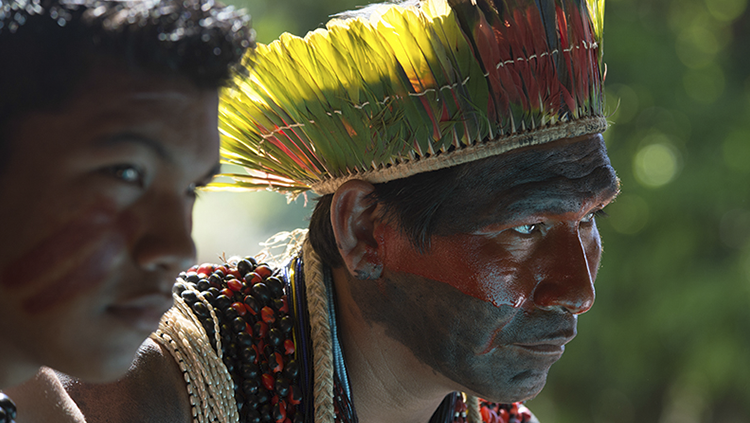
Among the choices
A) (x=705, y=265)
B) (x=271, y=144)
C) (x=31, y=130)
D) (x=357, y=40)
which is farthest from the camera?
(x=705, y=265)

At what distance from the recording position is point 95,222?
31.4 inches

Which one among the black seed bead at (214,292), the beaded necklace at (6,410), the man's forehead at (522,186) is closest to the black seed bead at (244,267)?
the black seed bead at (214,292)

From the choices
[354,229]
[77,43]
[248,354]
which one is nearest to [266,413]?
[248,354]

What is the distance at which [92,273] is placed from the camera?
0.80 metres

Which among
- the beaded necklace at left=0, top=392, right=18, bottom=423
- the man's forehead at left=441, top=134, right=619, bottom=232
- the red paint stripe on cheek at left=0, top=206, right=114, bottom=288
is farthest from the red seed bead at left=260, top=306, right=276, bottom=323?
the red paint stripe on cheek at left=0, top=206, right=114, bottom=288

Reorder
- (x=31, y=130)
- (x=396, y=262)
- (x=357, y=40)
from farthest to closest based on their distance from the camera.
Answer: (x=396, y=262)
(x=357, y=40)
(x=31, y=130)

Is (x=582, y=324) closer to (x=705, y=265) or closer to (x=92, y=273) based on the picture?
(x=705, y=265)

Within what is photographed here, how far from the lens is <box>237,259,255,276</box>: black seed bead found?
1775 millimetres

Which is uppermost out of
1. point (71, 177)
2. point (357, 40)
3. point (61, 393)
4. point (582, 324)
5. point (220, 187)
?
point (357, 40)

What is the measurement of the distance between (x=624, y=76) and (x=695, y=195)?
0.80 metres

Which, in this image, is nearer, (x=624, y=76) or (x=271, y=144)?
(x=271, y=144)

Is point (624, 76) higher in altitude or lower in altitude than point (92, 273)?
higher

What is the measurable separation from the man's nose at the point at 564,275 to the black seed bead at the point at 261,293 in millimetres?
661

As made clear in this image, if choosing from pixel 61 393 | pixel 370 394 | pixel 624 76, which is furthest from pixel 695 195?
pixel 61 393
